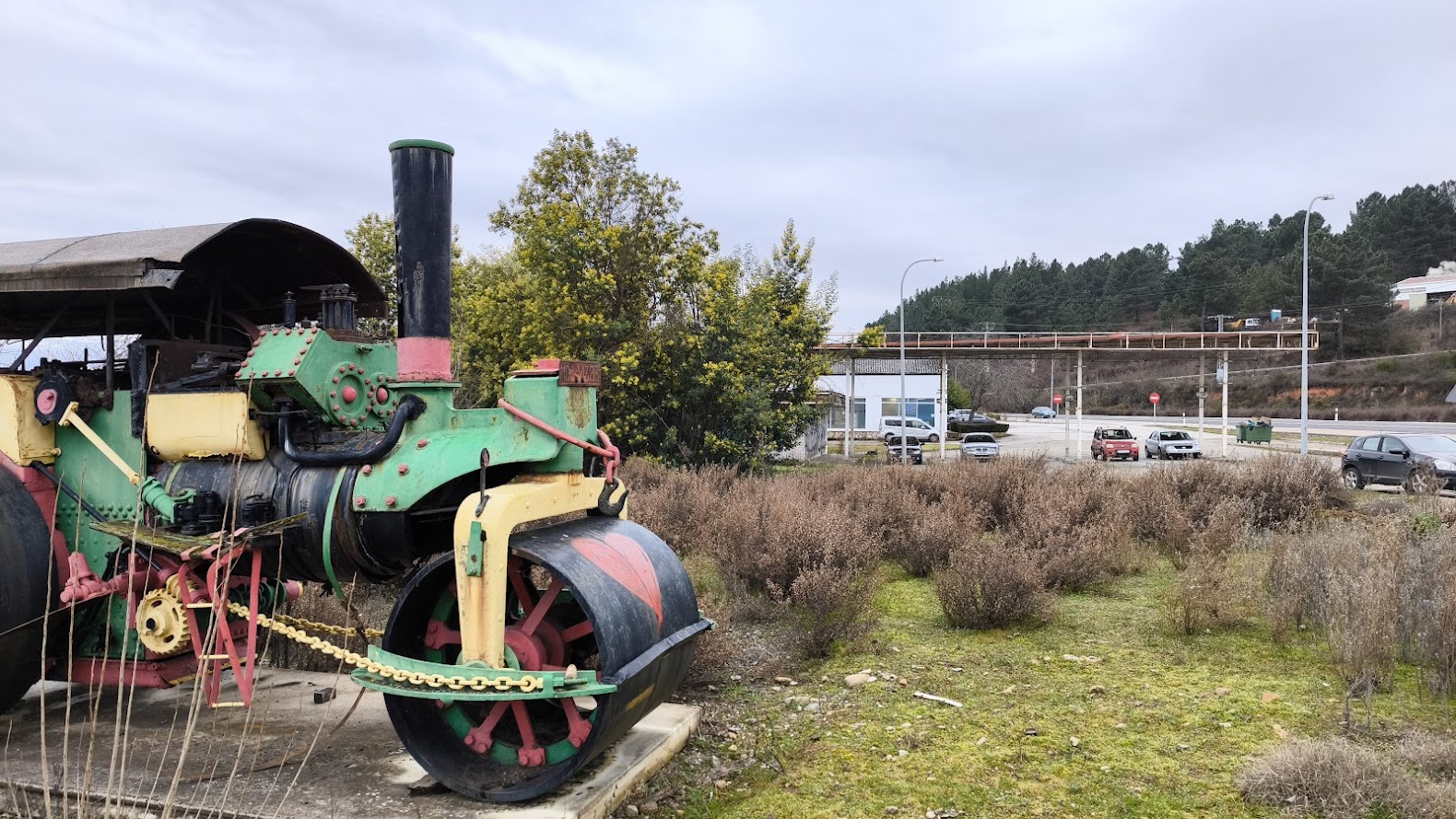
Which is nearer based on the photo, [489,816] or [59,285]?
[489,816]

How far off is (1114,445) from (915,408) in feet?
52.1

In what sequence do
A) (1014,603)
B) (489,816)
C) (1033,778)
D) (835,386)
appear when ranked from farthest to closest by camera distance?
1. (835,386)
2. (1014,603)
3. (1033,778)
4. (489,816)

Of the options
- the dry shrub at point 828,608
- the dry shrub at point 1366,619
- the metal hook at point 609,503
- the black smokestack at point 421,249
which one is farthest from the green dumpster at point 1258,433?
the black smokestack at point 421,249

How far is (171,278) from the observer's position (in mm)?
4250

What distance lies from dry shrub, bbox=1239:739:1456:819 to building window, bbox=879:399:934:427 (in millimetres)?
40708

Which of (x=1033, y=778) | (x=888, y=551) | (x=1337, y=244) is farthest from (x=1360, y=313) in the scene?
(x=1033, y=778)

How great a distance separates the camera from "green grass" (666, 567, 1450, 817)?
432 cm

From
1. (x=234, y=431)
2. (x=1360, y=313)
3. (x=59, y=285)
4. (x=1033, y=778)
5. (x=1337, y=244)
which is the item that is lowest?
(x=1033, y=778)

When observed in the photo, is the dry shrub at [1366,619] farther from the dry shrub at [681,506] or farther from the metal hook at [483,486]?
the dry shrub at [681,506]

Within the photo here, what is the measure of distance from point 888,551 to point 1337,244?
2472 inches

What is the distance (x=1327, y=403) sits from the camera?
191 feet

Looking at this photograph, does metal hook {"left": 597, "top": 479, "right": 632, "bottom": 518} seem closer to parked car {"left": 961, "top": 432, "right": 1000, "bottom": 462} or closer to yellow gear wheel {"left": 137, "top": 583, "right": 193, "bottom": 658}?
yellow gear wheel {"left": 137, "top": 583, "right": 193, "bottom": 658}

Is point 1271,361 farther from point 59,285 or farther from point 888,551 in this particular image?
point 59,285

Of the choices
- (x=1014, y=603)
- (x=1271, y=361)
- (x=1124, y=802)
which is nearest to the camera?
(x=1124, y=802)
